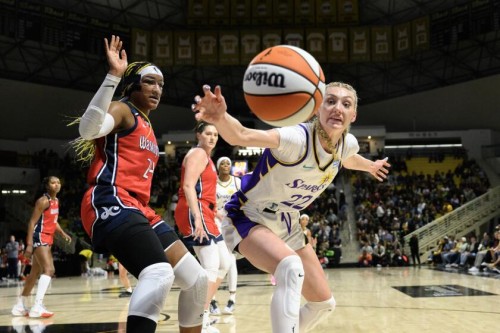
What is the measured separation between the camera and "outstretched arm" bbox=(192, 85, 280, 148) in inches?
126

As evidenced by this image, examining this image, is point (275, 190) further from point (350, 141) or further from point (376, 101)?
point (376, 101)

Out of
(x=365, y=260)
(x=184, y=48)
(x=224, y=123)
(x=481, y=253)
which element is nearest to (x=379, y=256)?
(x=365, y=260)

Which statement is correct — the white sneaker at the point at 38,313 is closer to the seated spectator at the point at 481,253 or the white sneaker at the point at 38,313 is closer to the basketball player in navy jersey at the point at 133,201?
the basketball player in navy jersey at the point at 133,201

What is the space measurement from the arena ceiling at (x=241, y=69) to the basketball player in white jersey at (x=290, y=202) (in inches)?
866

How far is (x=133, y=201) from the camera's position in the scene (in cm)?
363

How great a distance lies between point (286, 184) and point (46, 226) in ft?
18.1

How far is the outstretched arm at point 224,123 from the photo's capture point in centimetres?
320

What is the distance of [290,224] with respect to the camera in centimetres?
432

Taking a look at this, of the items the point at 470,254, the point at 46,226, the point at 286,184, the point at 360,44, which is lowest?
the point at 470,254

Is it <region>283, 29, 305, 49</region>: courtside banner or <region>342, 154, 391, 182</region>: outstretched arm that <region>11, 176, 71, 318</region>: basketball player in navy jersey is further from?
<region>283, 29, 305, 49</region>: courtside banner

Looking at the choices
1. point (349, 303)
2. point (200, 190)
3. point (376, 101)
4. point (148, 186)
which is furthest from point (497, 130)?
point (148, 186)

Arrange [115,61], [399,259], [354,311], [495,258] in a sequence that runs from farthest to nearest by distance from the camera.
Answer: [399,259] < [495,258] < [354,311] < [115,61]

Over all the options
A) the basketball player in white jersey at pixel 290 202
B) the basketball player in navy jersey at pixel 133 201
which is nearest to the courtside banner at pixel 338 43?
the basketball player in white jersey at pixel 290 202

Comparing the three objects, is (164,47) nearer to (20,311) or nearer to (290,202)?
(20,311)
